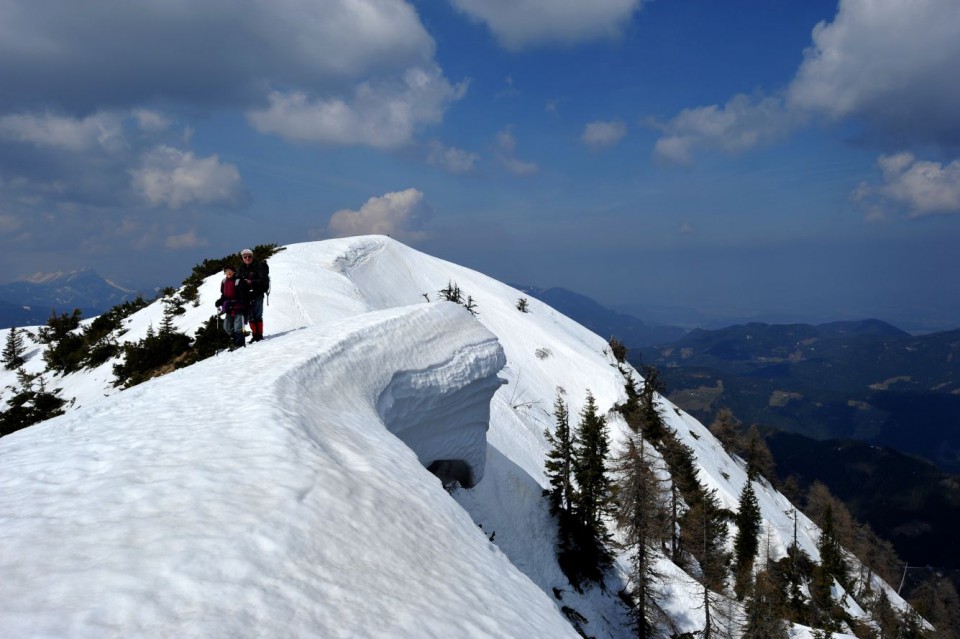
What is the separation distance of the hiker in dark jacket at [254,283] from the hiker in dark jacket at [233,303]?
0.18m

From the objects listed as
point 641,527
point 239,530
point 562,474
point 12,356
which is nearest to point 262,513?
point 239,530

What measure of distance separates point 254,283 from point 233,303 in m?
0.92

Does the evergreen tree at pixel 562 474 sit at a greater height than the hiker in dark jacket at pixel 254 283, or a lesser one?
lesser

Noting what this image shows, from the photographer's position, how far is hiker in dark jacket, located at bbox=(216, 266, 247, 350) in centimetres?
1549

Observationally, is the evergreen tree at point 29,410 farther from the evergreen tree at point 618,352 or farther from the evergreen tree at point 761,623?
the evergreen tree at point 618,352

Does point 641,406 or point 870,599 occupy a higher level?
point 641,406

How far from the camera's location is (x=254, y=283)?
1598 centimetres

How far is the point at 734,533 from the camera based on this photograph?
4631cm

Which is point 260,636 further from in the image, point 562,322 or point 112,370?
A: point 562,322

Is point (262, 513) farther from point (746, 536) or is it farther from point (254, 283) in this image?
point (746, 536)

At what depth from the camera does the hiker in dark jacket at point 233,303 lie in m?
15.5

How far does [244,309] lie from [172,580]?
13.9 metres

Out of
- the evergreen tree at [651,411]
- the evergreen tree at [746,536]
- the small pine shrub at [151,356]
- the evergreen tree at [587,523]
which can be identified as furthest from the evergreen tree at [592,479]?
the evergreen tree at [746,536]

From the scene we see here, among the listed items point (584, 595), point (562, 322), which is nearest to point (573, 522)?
point (584, 595)
